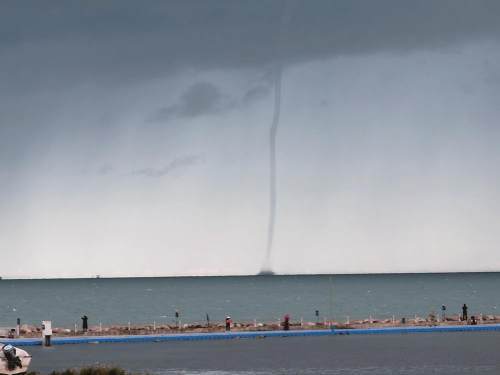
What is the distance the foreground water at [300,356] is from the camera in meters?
61.3

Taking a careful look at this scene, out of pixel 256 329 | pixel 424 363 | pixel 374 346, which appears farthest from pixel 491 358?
pixel 256 329

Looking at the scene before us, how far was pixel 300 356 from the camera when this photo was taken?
69.8 meters

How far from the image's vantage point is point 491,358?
66438mm

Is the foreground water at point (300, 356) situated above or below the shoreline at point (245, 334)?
below

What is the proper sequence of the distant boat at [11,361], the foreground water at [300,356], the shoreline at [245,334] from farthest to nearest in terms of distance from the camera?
1. the shoreline at [245,334]
2. the foreground water at [300,356]
3. the distant boat at [11,361]

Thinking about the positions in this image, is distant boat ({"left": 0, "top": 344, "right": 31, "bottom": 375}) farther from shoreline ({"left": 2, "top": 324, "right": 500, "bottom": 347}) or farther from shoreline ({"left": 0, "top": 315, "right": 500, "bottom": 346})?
shoreline ({"left": 0, "top": 315, "right": 500, "bottom": 346})

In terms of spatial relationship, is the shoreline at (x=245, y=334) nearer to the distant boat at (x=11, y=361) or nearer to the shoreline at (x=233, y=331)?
the shoreline at (x=233, y=331)

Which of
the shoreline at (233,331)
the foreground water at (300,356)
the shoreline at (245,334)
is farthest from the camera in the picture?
the shoreline at (233,331)

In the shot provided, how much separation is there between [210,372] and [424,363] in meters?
13.6

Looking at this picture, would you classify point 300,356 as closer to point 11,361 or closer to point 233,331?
point 11,361

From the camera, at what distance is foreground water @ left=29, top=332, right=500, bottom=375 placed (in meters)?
61.3

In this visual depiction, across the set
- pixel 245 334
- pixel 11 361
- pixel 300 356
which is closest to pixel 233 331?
pixel 245 334

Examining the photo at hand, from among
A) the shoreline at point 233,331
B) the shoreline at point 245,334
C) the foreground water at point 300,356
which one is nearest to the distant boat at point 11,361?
the foreground water at point 300,356

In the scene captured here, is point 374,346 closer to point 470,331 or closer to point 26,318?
point 470,331
